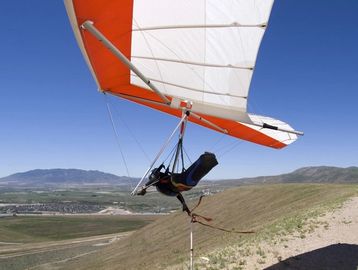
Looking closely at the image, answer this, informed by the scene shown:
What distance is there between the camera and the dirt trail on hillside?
16828 mm

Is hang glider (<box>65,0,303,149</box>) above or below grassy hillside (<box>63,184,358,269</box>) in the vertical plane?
above

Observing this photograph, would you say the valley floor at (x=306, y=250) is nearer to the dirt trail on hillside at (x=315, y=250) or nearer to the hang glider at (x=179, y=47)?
the dirt trail on hillside at (x=315, y=250)

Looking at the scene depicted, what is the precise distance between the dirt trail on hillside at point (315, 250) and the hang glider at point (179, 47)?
7183mm

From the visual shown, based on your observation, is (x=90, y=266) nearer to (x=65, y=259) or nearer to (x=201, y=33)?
(x=65, y=259)

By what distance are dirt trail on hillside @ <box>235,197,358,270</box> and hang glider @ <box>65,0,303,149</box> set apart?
7.18m

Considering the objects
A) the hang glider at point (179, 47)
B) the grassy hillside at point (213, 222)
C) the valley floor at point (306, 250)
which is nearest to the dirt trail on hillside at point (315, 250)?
the valley floor at point (306, 250)

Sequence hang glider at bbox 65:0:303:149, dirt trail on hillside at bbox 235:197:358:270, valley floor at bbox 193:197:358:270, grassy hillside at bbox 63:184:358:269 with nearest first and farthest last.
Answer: hang glider at bbox 65:0:303:149, dirt trail on hillside at bbox 235:197:358:270, valley floor at bbox 193:197:358:270, grassy hillside at bbox 63:184:358:269

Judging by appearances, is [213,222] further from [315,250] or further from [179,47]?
[179,47]

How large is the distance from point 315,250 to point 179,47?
484 inches

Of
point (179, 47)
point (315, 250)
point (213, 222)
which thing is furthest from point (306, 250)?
point (213, 222)

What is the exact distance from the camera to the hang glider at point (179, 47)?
10.3 metres

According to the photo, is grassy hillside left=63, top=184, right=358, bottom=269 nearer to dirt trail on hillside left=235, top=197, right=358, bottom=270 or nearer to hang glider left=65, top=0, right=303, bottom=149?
dirt trail on hillside left=235, top=197, right=358, bottom=270

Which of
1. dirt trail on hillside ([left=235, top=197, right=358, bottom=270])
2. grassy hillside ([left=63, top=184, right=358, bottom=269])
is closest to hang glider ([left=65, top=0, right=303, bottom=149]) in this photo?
dirt trail on hillside ([left=235, top=197, right=358, bottom=270])

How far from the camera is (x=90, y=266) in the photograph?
54.1 m
